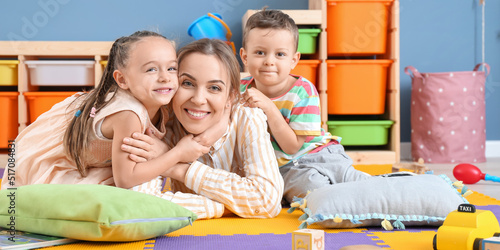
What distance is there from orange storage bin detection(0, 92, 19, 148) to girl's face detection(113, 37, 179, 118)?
65.6 inches

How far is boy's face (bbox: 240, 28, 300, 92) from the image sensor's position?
62.7 inches

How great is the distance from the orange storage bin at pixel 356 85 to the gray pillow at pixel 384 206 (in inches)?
61.7

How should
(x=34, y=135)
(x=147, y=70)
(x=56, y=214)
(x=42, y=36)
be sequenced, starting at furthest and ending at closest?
(x=42, y=36) < (x=34, y=135) < (x=147, y=70) < (x=56, y=214)

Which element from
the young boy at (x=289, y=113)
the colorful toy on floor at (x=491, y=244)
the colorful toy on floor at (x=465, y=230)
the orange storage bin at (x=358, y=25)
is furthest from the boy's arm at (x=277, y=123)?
the orange storage bin at (x=358, y=25)

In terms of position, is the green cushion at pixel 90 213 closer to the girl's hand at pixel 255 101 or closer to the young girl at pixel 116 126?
the young girl at pixel 116 126

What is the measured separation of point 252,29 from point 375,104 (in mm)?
1298

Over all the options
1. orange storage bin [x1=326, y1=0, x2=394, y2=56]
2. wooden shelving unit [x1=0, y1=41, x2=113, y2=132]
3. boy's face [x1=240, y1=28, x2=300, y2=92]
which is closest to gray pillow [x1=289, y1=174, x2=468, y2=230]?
boy's face [x1=240, y1=28, x2=300, y2=92]

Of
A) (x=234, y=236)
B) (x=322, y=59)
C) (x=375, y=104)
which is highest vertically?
(x=322, y=59)

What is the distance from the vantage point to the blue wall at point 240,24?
2971 mm

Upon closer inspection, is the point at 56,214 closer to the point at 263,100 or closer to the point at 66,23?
the point at 263,100

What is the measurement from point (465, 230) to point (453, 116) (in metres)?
1.93

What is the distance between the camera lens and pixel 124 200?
1.01 m

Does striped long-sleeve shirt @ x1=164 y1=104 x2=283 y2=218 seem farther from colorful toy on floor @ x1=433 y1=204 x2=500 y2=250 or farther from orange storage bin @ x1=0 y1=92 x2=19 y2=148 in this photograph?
orange storage bin @ x1=0 y1=92 x2=19 y2=148

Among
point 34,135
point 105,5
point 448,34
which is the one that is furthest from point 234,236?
point 448,34
